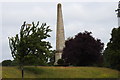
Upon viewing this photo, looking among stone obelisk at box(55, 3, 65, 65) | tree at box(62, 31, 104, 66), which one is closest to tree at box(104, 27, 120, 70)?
tree at box(62, 31, 104, 66)

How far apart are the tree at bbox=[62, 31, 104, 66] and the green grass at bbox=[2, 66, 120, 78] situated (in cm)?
558

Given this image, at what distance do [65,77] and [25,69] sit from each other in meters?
6.91

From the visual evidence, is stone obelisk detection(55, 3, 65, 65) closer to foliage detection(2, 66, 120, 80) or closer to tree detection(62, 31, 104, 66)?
tree detection(62, 31, 104, 66)

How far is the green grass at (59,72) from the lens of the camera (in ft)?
159

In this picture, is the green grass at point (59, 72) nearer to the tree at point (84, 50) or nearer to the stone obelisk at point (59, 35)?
the tree at point (84, 50)

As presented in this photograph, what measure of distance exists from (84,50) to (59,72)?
10357 millimetres

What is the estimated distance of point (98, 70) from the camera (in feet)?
180

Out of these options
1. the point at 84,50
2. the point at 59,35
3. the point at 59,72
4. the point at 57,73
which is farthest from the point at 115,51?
the point at 59,35

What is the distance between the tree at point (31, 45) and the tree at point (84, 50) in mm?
11572

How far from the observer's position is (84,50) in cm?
6038

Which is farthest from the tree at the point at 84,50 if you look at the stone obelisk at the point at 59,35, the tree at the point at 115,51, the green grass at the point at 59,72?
the stone obelisk at the point at 59,35

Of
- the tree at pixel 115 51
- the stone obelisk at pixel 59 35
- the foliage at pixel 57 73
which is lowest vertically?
the foliage at pixel 57 73

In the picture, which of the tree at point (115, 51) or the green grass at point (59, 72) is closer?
the green grass at point (59, 72)

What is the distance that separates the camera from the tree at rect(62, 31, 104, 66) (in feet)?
198
